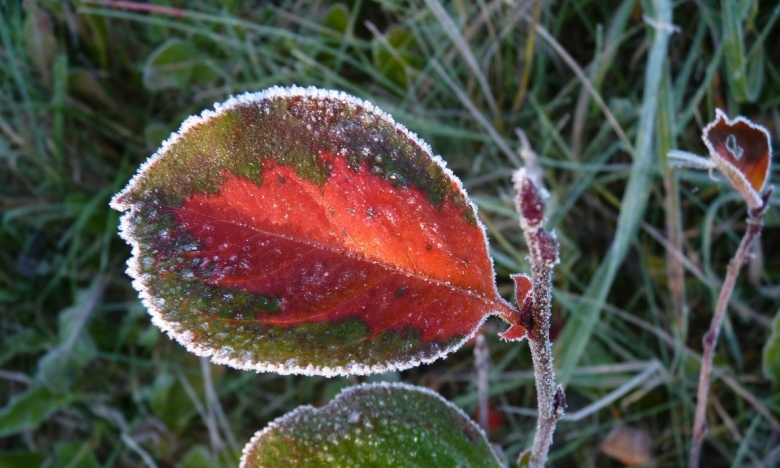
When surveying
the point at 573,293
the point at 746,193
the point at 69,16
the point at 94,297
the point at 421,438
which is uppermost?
the point at 746,193

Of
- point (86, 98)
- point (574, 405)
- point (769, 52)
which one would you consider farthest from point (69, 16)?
point (769, 52)

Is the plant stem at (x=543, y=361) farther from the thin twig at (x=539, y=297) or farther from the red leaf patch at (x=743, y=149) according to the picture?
the red leaf patch at (x=743, y=149)

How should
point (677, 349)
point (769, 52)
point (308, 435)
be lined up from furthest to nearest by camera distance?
point (769, 52) → point (677, 349) → point (308, 435)

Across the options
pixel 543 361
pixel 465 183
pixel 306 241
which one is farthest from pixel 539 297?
pixel 465 183

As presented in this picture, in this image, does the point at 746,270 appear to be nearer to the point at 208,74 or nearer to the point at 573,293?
the point at 573,293

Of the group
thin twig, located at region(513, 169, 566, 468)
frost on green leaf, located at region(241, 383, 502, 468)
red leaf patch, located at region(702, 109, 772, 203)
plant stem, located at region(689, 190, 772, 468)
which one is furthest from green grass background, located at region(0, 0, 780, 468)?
thin twig, located at region(513, 169, 566, 468)

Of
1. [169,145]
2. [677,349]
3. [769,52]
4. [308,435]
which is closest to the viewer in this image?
[169,145]
